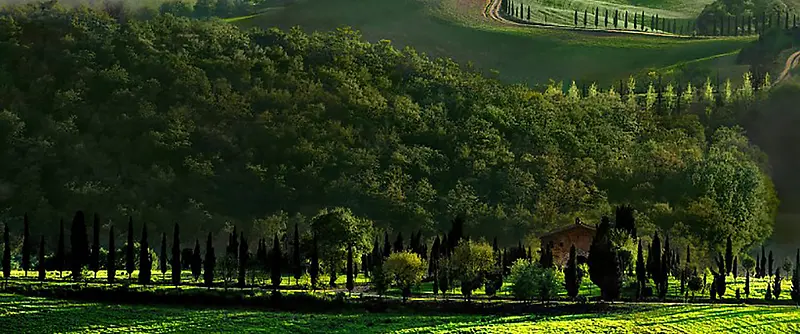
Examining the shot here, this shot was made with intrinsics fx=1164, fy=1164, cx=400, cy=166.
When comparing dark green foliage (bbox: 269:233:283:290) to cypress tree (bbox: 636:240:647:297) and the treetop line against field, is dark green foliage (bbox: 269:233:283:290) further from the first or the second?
cypress tree (bbox: 636:240:647:297)

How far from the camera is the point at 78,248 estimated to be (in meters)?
126

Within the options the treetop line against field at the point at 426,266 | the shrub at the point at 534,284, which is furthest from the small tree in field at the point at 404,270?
the shrub at the point at 534,284

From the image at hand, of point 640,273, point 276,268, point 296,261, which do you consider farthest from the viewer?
point 296,261

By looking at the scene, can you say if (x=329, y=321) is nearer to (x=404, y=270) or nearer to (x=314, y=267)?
(x=404, y=270)

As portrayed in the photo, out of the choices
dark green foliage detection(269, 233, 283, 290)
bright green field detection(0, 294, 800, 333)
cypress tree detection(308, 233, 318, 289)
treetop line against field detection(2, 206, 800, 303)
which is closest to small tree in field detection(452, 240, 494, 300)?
treetop line against field detection(2, 206, 800, 303)

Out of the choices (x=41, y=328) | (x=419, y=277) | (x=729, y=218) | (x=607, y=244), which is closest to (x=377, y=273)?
(x=419, y=277)

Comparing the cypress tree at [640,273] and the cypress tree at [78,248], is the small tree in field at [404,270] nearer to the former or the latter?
the cypress tree at [640,273]

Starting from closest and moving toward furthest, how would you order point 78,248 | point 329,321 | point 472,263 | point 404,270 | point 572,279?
point 329,321 → point 404,270 → point 572,279 → point 472,263 → point 78,248

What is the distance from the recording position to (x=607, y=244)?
124 metres

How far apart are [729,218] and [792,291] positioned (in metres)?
73.3

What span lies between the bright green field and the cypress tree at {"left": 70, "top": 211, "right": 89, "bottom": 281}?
1127 centimetres

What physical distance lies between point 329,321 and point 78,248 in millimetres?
33514

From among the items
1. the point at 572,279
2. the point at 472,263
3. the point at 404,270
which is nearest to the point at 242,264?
the point at 404,270

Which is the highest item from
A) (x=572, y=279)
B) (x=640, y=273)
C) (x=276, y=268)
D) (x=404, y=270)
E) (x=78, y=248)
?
(x=78, y=248)
